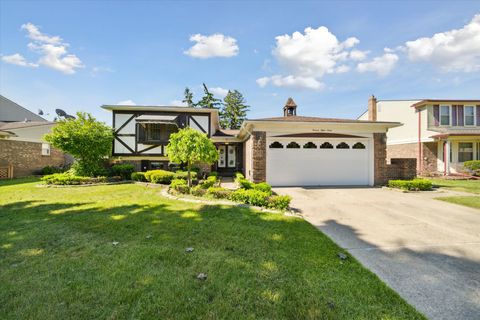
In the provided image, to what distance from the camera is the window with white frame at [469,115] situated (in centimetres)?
1644

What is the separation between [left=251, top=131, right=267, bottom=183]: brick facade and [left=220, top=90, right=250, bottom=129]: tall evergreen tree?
28.0 metres

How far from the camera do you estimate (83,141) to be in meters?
12.3

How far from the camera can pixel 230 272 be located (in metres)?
2.73

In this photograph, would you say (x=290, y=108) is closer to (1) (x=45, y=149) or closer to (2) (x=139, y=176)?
(2) (x=139, y=176)

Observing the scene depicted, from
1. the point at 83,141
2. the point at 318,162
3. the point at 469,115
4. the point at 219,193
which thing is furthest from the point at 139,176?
the point at 469,115

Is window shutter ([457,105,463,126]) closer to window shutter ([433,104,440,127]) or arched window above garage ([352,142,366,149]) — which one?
window shutter ([433,104,440,127])

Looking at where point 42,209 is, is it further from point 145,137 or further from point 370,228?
point 145,137

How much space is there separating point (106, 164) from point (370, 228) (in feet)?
56.5

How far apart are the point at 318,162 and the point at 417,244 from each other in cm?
759

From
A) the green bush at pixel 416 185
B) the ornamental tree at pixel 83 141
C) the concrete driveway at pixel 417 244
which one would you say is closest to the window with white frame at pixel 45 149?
the ornamental tree at pixel 83 141

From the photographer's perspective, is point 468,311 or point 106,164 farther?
point 106,164

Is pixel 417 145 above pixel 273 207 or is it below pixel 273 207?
above

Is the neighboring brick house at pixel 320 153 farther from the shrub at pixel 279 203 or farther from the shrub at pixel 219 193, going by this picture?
the shrub at pixel 279 203

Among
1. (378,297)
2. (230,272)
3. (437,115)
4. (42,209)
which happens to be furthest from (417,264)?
(437,115)
